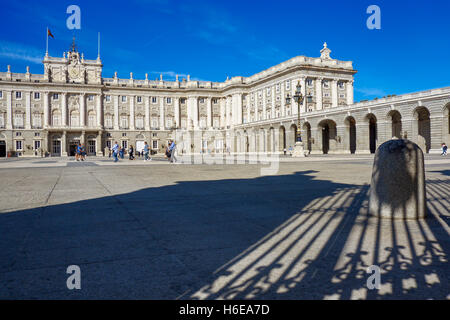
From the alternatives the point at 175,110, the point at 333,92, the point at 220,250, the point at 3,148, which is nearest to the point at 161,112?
the point at 175,110

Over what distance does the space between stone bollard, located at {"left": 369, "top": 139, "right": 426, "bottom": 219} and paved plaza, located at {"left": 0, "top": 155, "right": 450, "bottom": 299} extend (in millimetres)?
220

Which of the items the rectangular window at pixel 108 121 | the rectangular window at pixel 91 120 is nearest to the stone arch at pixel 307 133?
the rectangular window at pixel 108 121

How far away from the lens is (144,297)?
2297 mm

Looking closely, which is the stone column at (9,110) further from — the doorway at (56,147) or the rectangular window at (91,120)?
the rectangular window at (91,120)

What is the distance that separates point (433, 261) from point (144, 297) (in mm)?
2444

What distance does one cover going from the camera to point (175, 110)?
260 feet

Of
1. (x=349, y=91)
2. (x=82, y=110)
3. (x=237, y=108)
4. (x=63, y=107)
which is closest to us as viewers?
(x=349, y=91)

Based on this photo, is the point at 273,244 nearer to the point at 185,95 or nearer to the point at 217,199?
the point at 217,199

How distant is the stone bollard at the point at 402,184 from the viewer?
4.74 m

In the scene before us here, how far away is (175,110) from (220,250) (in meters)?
77.8

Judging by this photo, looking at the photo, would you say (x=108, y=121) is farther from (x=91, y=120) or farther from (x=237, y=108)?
(x=237, y=108)

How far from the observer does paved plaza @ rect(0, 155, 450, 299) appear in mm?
2424

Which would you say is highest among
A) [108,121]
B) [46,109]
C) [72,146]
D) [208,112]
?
[208,112]
